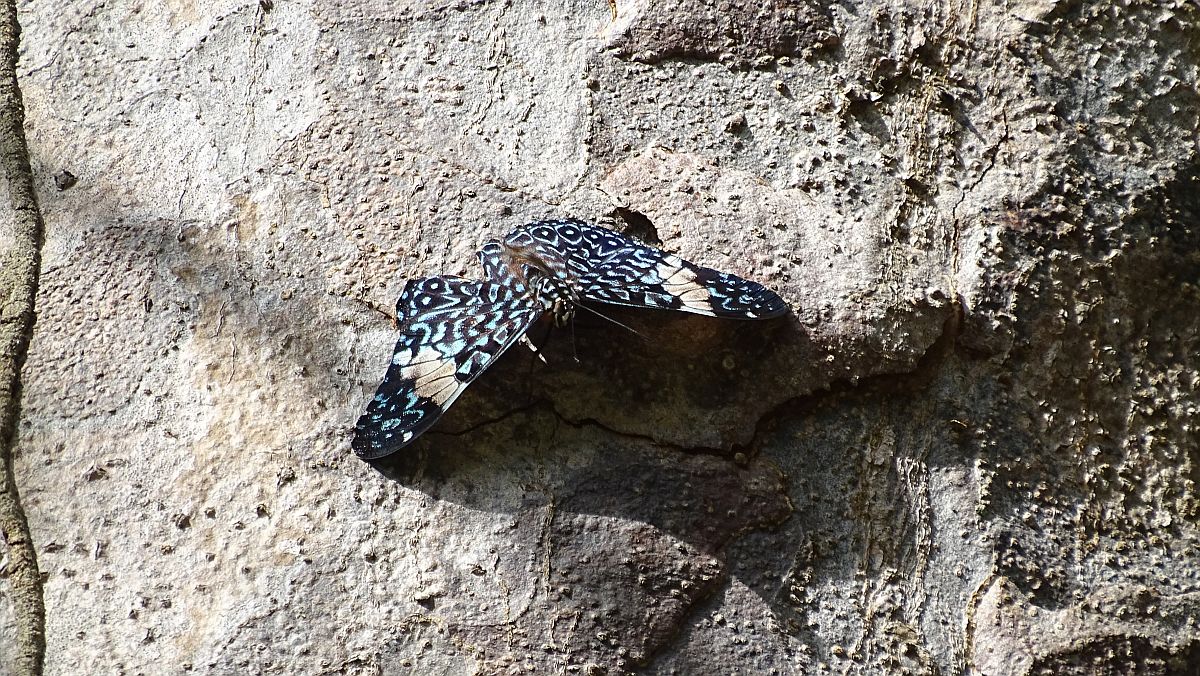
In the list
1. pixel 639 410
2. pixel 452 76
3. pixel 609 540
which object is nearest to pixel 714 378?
pixel 639 410

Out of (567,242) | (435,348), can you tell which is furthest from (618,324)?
(435,348)

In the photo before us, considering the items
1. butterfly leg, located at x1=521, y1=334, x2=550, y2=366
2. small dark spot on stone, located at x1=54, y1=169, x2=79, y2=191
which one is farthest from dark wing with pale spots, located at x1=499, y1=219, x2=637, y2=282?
small dark spot on stone, located at x1=54, y1=169, x2=79, y2=191

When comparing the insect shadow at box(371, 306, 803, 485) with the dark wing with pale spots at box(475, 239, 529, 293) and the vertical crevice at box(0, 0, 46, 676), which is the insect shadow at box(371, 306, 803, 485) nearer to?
the dark wing with pale spots at box(475, 239, 529, 293)

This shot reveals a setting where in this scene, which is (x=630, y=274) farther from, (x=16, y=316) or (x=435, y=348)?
(x=16, y=316)

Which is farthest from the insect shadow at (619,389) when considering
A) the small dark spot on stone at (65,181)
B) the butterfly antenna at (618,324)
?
the small dark spot on stone at (65,181)

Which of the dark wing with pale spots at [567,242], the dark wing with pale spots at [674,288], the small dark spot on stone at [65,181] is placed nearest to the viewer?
the dark wing with pale spots at [674,288]

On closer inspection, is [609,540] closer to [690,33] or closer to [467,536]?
[467,536]

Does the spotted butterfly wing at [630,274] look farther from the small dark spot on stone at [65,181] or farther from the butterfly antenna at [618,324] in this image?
the small dark spot on stone at [65,181]
